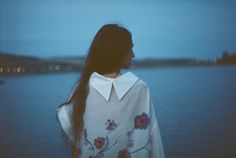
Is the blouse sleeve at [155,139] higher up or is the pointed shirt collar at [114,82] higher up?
the pointed shirt collar at [114,82]

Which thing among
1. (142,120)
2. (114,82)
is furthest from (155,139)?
(114,82)

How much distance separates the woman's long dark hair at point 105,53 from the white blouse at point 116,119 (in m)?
0.02

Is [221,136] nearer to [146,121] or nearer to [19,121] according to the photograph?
[19,121]

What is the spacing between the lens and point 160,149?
1.55 metres

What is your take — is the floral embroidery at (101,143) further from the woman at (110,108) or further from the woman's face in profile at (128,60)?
the woman's face in profile at (128,60)

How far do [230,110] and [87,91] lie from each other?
279 inches

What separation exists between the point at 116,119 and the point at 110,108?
0.04 meters

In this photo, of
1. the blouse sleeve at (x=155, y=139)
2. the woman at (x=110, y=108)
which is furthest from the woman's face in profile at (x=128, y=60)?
the blouse sleeve at (x=155, y=139)

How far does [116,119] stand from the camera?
58.7 inches

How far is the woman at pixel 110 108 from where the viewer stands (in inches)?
57.9

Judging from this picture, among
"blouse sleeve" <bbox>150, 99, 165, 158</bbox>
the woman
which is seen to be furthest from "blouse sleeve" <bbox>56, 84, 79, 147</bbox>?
"blouse sleeve" <bbox>150, 99, 165, 158</bbox>

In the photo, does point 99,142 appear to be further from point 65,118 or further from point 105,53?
point 105,53

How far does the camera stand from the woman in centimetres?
147

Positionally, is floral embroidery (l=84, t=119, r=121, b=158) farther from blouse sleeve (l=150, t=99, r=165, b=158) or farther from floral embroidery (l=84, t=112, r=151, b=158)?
blouse sleeve (l=150, t=99, r=165, b=158)
